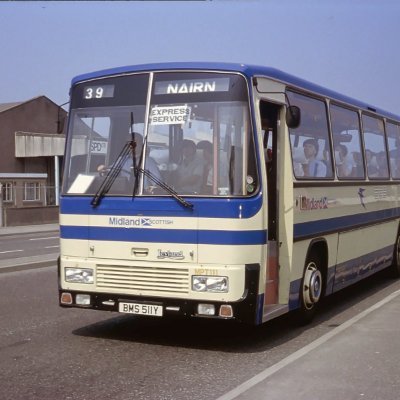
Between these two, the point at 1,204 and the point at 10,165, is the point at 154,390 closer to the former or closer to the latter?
the point at 1,204

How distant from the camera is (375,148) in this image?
10.9m

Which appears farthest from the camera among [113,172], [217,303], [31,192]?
[31,192]

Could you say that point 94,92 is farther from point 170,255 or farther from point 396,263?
point 396,263

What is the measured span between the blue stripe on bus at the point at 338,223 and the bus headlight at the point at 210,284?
136cm

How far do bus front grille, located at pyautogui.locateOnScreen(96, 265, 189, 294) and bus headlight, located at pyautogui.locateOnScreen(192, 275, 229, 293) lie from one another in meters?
0.10

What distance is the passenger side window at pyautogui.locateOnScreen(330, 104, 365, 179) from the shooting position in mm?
8992

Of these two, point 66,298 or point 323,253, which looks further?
point 323,253

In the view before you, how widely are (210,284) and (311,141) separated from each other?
2.67m

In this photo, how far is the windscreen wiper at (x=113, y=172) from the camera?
686 centimetres

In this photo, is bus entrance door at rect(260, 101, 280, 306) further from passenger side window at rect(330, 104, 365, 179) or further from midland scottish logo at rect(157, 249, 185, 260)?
passenger side window at rect(330, 104, 365, 179)

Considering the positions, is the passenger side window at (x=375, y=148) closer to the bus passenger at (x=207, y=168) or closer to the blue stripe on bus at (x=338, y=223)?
the blue stripe on bus at (x=338, y=223)

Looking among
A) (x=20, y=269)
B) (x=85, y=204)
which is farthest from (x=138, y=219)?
(x=20, y=269)

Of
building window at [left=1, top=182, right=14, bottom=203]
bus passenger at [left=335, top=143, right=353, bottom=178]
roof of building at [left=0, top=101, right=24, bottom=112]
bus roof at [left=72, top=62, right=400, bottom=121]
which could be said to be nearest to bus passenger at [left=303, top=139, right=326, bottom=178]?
bus passenger at [left=335, top=143, right=353, bottom=178]

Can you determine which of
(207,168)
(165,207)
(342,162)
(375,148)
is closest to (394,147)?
(375,148)
